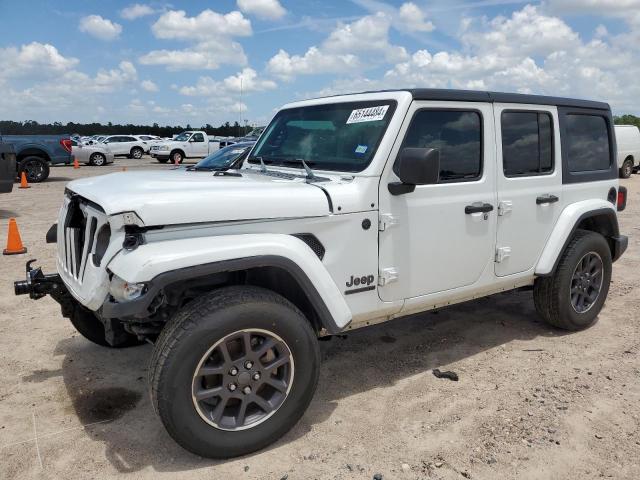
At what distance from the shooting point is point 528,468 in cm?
285

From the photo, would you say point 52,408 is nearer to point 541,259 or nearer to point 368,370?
point 368,370

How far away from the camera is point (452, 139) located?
370 cm

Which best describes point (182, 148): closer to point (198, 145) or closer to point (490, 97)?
point (198, 145)

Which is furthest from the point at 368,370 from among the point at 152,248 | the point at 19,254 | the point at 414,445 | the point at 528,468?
the point at 19,254

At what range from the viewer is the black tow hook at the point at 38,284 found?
10.8ft

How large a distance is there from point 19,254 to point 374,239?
19.8 feet

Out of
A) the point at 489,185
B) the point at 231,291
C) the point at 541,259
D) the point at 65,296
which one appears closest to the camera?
the point at 231,291

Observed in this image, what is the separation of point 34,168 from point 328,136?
16509 mm

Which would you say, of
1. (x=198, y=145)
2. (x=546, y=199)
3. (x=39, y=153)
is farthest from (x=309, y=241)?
(x=198, y=145)

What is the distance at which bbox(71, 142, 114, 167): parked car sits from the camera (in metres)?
26.8

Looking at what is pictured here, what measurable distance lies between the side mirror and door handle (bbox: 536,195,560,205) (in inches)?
58.6

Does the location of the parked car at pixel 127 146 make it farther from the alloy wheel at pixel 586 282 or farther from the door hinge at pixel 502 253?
the door hinge at pixel 502 253

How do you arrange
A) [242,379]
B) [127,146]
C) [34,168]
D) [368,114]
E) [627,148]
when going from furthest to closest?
[127,146]
[627,148]
[34,168]
[368,114]
[242,379]

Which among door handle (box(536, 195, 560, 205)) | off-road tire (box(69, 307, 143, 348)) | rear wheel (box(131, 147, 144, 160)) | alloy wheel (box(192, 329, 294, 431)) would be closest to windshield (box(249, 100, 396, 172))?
alloy wheel (box(192, 329, 294, 431))
